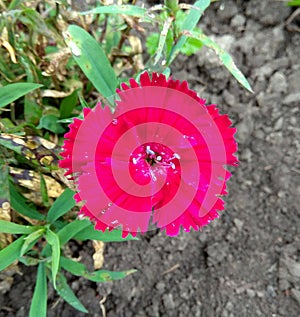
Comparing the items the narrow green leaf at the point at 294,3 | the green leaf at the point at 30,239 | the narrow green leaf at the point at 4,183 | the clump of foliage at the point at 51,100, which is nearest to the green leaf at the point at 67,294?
the clump of foliage at the point at 51,100

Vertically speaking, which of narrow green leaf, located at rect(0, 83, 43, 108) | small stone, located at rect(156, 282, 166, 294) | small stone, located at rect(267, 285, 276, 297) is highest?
narrow green leaf, located at rect(0, 83, 43, 108)

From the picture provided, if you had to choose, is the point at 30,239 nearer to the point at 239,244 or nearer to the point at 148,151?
the point at 148,151

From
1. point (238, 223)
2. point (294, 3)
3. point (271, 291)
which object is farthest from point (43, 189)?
point (294, 3)

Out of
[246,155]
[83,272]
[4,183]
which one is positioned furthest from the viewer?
[246,155]

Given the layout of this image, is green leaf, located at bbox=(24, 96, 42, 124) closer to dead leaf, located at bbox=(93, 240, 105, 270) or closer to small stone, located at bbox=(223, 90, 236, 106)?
dead leaf, located at bbox=(93, 240, 105, 270)

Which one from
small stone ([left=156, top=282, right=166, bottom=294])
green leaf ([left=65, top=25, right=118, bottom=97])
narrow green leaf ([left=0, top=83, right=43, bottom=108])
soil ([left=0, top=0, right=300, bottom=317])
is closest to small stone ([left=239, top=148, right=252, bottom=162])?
soil ([left=0, top=0, right=300, bottom=317])

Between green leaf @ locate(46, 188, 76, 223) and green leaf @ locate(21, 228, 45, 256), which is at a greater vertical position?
green leaf @ locate(46, 188, 76, 223)

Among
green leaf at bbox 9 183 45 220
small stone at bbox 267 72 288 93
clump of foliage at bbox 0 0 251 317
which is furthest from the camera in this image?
small stone at bbox 267 72 288 93
